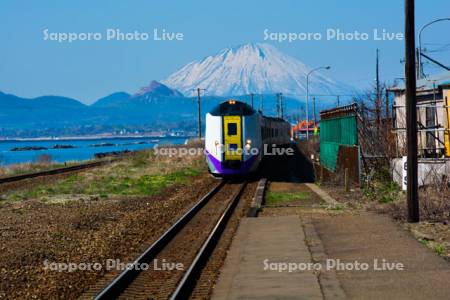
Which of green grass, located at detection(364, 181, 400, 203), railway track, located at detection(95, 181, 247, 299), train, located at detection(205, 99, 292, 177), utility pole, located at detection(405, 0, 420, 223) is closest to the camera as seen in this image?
railway track, located at detection(95, 181, 247, 299)

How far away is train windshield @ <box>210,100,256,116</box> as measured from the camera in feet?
94.8

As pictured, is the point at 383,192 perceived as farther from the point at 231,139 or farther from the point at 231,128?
the point at 231,128

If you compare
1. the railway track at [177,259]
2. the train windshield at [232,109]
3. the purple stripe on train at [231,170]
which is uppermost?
the train windshield at [232,109]

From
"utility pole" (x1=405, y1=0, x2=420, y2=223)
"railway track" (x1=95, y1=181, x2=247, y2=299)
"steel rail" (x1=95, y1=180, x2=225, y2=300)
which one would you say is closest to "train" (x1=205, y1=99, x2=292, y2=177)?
"railway track" (x1=95, y1=181, x2=247, y2=299)

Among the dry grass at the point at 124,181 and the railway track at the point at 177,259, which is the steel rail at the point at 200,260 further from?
the dry grass at the point at 124,181

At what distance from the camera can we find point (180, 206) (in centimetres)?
2166

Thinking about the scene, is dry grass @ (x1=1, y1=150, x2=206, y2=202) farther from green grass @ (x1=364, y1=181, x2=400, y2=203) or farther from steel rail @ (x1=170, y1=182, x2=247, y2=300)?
green grass @ (x1=364, y1=181, x2=400, y2=203)

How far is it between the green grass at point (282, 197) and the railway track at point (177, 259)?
1.56 meters

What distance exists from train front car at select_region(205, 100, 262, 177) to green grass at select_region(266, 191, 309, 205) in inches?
182

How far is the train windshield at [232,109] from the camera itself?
28.9 metres

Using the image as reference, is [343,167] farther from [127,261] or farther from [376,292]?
[376,292]

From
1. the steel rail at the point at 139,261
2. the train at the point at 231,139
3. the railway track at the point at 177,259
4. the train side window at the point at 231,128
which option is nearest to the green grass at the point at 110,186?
the train at the point at 231,139

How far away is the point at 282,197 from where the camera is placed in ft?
75.2

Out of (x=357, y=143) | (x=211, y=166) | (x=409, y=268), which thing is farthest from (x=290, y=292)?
(x=211, y=166)
